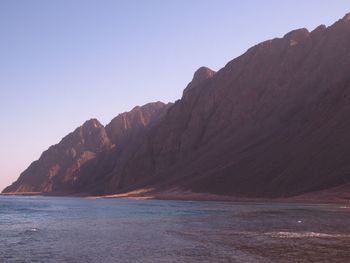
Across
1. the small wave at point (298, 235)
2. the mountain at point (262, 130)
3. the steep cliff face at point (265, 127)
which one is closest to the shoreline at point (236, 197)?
the mountain at point (262, 130)

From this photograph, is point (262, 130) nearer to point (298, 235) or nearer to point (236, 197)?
point (236, 197)

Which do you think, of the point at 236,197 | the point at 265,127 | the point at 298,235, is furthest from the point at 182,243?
the point at 265,127

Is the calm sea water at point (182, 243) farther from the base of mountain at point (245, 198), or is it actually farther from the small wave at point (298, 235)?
the base of mountain at point (245, 198)

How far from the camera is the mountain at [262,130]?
10712 centimetres

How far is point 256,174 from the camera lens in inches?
4518

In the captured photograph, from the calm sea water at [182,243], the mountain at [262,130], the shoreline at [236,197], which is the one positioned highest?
the mountain at [262,130]

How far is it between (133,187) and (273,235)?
132m

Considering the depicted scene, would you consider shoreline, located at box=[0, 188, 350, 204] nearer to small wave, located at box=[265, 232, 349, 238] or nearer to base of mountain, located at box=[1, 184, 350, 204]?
base of mountain, located at box=[1, 184, 350, 204]

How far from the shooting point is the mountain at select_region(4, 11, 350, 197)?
10712 cm

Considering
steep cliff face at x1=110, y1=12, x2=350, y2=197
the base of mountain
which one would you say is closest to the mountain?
steep cliff face at x1=110, y1=12, x2=350, y2=197

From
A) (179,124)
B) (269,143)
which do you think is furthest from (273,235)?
(179,124)

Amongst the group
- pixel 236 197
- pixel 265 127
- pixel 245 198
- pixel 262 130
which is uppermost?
pixel 265 127

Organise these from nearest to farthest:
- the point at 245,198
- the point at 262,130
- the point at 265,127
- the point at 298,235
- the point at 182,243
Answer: the point at 182,243, the point at 298,235, the point at 245,198, the point at 262,130, the point at 265,127

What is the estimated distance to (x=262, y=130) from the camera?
13688 centimetres
